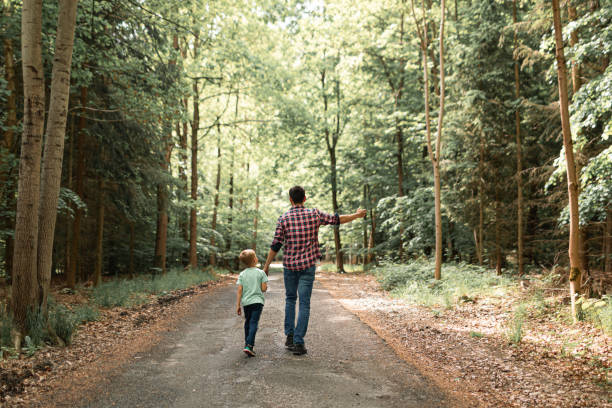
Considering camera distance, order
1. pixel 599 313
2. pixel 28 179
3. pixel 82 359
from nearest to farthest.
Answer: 1. pixel 82 359
2. pixel 28 179
3. pixel 599 313

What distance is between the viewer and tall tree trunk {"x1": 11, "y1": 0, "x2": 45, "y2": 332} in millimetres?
6094

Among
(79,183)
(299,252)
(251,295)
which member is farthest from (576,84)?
(79,183)

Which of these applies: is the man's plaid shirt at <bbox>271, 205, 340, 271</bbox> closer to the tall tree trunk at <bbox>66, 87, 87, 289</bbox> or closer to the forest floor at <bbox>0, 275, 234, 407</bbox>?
the forest floor at <bbox>0, 275, 234, 407</bbox>

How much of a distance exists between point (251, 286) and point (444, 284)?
834 cm

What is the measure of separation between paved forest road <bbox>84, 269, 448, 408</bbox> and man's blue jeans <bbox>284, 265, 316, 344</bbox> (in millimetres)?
314

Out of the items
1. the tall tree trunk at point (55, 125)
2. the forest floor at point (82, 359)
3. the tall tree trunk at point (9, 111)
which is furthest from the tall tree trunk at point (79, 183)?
the tall tree trunk at point (55, 125)

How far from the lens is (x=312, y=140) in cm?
2648

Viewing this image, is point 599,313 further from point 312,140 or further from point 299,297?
point 312,140

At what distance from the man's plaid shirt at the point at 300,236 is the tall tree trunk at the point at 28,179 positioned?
12.9ft

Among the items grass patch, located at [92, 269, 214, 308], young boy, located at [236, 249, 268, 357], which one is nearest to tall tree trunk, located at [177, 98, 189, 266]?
grass patch, located at [92, 269, 214, 308]

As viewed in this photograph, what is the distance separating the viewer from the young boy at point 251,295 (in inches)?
211

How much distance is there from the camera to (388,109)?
2172 centimetres

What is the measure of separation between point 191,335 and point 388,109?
1802 centimetres

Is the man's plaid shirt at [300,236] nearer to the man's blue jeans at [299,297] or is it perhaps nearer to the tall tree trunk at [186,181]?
the man's blue jeans at [299,297]
